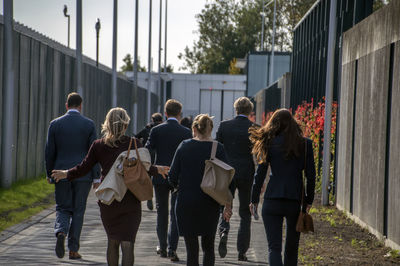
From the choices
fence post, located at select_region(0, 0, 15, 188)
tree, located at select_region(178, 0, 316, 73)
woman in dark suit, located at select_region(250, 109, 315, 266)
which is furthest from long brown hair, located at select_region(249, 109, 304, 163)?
tree, located at select_region(178, 0, 316, 73)

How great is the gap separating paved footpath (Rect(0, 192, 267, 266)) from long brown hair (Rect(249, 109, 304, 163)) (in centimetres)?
220

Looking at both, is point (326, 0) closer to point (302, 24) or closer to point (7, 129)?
point (302, 24)

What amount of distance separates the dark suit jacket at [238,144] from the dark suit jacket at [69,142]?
1.47 m

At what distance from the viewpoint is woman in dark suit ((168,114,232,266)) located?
670cm

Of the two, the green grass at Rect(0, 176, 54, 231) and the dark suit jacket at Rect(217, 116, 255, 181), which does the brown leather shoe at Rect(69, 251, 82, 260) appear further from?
the green grass at Rect(0, 176, 54, 231)

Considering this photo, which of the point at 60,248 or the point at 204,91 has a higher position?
the point at 204,91

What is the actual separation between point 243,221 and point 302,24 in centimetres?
1734

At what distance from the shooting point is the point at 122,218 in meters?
6.61

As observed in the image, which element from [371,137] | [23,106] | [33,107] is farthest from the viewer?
[33,107]

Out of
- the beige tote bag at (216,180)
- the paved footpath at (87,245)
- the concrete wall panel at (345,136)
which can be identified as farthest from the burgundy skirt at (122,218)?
the concrete wall panel at (345,136)

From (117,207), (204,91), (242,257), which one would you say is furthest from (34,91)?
(204,91)

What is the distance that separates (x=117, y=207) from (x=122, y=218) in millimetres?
103

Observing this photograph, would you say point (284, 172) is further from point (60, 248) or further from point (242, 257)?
point (60, 248)

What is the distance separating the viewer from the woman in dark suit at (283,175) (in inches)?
257
